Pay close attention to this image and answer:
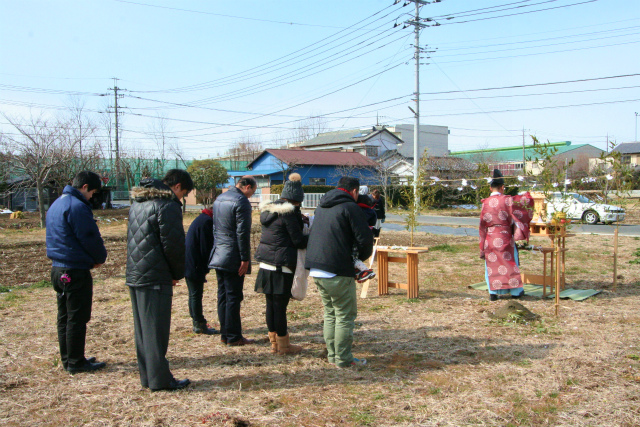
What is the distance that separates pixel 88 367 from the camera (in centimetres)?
421

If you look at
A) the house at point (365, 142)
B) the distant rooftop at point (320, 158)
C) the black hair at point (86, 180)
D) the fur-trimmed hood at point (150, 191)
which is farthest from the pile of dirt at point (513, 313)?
the house at point (365, 142)

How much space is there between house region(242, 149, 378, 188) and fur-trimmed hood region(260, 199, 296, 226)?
3374 centimetres

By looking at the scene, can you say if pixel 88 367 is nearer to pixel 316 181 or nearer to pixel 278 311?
pixel 278 311

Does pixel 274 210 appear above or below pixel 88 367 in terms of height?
above

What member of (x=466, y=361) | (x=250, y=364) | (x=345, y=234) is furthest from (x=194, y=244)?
(x=466, y=361)

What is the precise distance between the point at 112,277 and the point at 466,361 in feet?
23.7

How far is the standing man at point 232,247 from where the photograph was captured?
4598 millimetres

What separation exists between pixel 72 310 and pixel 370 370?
2.68 m

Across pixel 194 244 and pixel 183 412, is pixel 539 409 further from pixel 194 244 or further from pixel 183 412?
pixel 194 244

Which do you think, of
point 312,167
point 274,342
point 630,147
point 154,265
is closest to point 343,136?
point 312,167

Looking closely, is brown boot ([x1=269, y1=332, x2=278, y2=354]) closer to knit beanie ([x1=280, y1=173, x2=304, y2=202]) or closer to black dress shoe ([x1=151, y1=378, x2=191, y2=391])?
black dress shoe ([x1=151, y1=378, x2=191, y2=391])

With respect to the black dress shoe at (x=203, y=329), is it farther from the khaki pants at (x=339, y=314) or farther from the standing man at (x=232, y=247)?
the khaki pants at (x=339, y=314)

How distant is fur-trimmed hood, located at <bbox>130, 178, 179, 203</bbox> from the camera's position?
365 centimetres

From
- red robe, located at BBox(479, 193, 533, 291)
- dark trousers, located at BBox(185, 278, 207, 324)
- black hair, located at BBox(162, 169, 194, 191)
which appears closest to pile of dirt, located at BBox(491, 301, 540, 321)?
red robe, located at BBox(479, 193, 533, 291)
